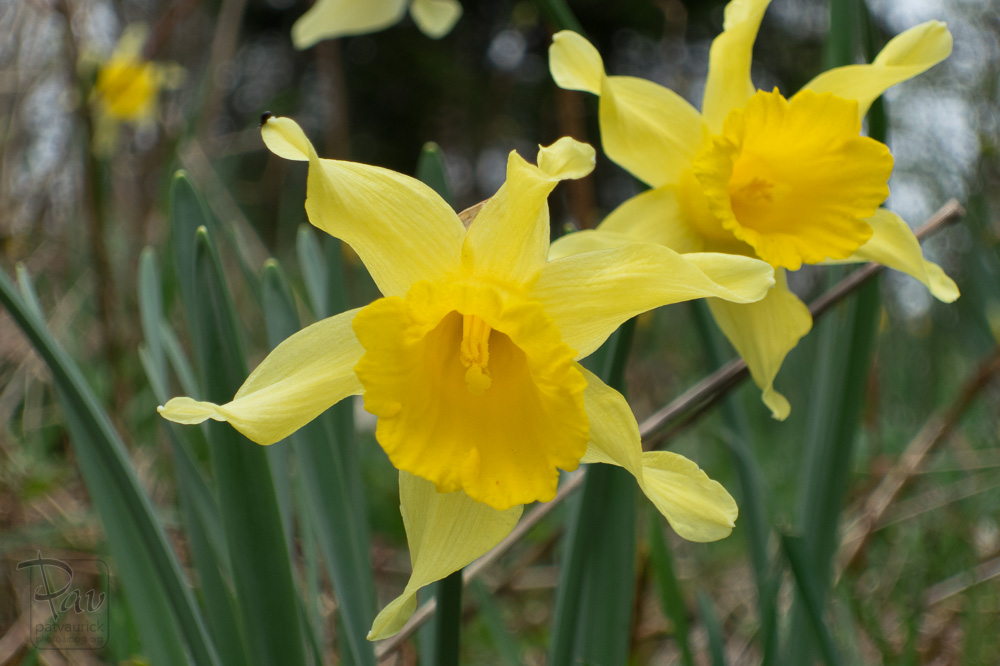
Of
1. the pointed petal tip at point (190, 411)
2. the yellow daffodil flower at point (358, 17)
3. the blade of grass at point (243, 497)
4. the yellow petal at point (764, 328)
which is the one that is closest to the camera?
the pointed petal tip at point (190, 411)

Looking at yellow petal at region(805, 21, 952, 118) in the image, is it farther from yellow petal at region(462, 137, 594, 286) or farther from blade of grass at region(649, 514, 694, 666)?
blade of grass at region(649, 514, 694, 666)

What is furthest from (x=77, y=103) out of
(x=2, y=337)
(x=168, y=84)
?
(x=168, y=84)

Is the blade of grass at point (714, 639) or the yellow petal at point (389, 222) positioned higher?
the yellow petal at point (389, 222)

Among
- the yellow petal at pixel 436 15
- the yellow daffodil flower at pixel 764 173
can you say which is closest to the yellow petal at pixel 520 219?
the yellow daffodil flower at pixel 764 173

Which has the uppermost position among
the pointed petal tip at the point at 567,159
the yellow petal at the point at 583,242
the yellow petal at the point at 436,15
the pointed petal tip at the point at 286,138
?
the pointed petal tip at the point at 286,138

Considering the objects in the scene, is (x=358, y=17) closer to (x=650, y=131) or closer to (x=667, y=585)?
(x=650, y=131)

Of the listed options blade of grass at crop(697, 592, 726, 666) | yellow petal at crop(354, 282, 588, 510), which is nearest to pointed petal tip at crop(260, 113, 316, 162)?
yellow petal at crop(354, 282, 588, 510)

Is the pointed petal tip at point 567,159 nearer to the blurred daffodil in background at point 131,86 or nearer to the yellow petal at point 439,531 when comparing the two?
the yellow petal at point 439,531
